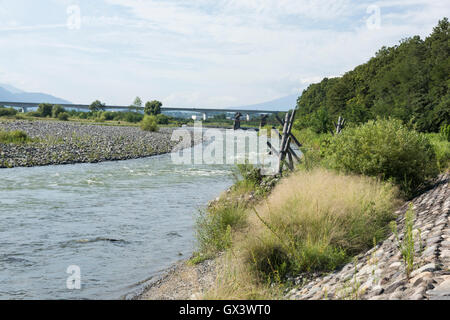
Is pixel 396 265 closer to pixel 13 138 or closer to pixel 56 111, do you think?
pixel 13 138

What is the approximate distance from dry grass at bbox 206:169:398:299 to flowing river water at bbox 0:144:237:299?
2.28 m

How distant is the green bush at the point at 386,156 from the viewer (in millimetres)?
11516

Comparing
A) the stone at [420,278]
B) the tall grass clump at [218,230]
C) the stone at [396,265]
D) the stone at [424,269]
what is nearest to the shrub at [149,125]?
the tall grass clump at [218,230]

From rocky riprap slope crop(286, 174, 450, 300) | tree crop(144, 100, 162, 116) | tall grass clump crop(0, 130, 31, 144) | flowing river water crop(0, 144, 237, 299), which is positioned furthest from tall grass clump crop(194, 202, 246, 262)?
tree crop(144, 100, 162, 116)

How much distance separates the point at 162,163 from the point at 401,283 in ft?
81.1

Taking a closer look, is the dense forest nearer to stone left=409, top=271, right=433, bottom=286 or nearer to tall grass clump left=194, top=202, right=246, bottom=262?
tall grass clump left=194, top=202, right=246, bottom=262

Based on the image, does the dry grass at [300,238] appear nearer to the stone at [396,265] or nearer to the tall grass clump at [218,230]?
the tall grass clump at [218,230]

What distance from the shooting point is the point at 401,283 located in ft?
16.2

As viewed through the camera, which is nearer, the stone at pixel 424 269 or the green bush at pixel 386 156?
the stone at pixel 424 269

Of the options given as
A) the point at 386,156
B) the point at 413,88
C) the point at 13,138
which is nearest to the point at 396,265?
the point at 386,156

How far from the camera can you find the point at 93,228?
38.5 feet

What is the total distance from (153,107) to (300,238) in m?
109

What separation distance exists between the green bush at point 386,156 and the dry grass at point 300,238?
251 centimetres
